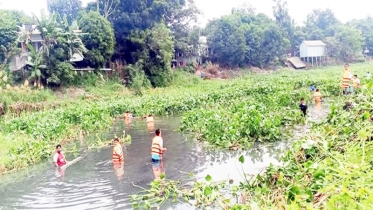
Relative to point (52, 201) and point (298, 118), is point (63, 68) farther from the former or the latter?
point (52, 201)

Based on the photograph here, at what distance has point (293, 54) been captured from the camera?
60656 mm

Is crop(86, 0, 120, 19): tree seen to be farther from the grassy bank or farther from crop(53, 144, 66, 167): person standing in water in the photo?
the grassy bank

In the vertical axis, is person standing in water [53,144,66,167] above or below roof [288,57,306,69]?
below

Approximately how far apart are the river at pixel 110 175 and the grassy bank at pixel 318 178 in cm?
62

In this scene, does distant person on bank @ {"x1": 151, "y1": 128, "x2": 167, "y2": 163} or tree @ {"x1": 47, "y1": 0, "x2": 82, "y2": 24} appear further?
tree @ {"x1": 47, "y1": 0, "x2": 82, "y2": 24}

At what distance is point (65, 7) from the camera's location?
4241cm

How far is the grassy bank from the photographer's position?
3832mm

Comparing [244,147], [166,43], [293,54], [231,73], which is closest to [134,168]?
[244,147]

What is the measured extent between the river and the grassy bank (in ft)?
2.04

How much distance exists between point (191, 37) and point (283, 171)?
35970mm

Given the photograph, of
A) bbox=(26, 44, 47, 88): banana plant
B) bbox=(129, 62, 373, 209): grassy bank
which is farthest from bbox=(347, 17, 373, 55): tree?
bbox=(129, 62, 373, 209): grassy bank

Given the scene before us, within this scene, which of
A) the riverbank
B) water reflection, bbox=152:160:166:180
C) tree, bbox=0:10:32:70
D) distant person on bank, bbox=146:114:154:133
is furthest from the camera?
Result: tree, bbox=0:10:32:70

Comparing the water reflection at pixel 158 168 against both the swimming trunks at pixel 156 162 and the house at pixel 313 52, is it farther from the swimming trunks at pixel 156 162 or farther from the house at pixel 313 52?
the house at pixel 313 52

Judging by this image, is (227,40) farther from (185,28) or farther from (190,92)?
(190,92)
